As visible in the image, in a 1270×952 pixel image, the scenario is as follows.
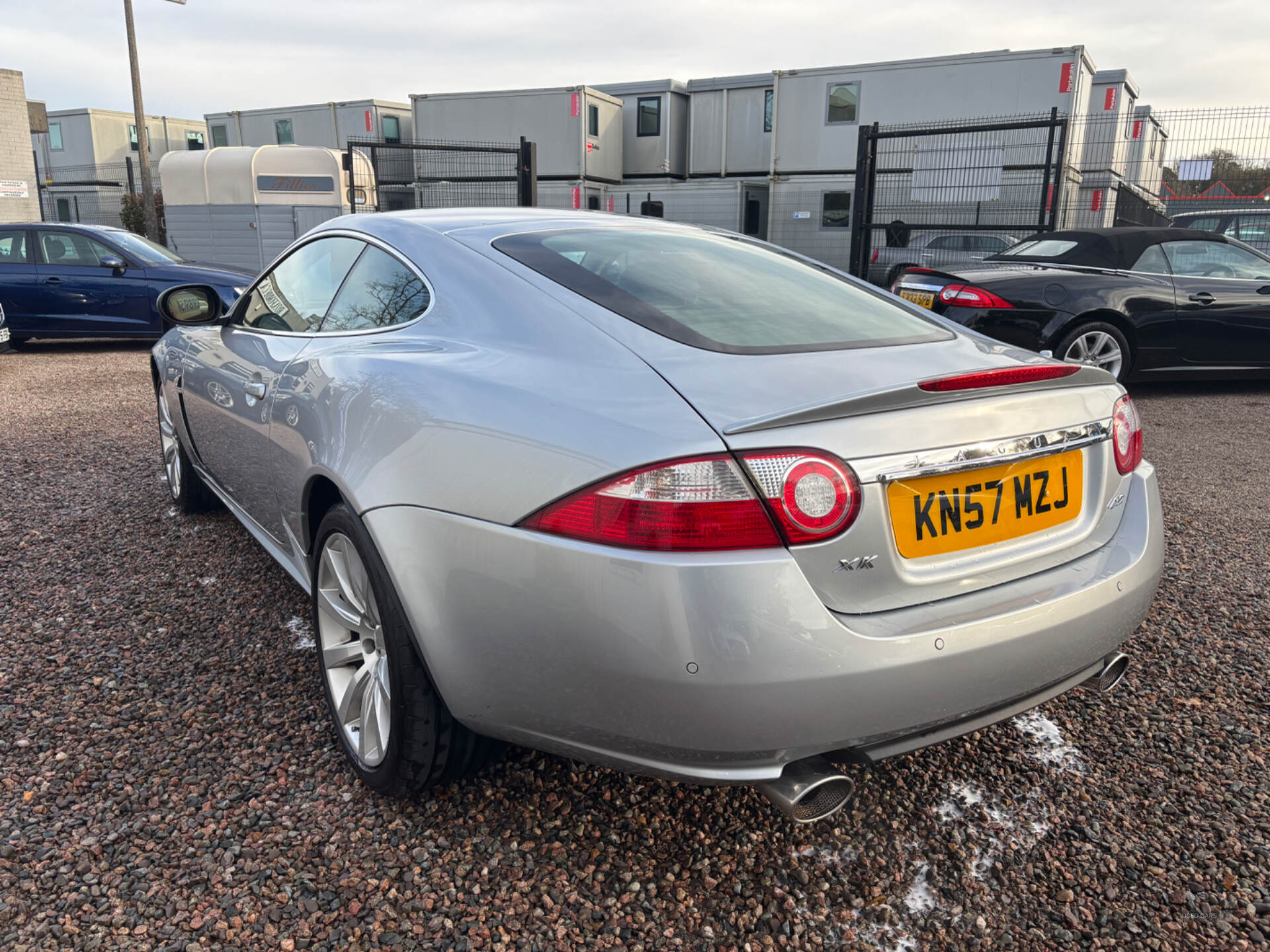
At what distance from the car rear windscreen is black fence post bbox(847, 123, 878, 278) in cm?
905

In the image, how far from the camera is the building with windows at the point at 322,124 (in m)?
20.6

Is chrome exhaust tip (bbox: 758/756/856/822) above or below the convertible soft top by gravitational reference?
below

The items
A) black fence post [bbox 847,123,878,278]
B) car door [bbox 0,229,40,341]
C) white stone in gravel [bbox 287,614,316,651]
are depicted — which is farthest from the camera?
black fence post [bbox 847,123,878,278]

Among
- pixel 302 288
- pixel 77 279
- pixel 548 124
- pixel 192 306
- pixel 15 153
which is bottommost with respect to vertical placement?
pixel 77 279

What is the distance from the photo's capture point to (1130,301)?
6828 mm

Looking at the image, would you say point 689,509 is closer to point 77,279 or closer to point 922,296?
point 922,296

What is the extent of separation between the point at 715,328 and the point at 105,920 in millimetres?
1684

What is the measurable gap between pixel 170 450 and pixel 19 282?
7.52m

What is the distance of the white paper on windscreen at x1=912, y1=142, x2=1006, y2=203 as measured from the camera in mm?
11797

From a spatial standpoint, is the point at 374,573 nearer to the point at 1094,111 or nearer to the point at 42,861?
the point at 42,861

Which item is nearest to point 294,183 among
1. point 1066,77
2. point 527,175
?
point 527,175

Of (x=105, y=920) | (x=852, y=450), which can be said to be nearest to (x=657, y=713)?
(x=852, y=450)

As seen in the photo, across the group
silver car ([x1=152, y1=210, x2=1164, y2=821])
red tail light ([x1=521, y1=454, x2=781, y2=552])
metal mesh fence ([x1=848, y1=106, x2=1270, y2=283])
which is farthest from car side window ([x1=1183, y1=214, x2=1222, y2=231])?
red tail light ([x1=521, y1=454, x2=781, y2=552])

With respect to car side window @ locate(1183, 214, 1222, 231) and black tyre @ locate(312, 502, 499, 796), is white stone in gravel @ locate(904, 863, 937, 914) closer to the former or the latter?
black tyre @ locate(312, 502, 499, 796)
